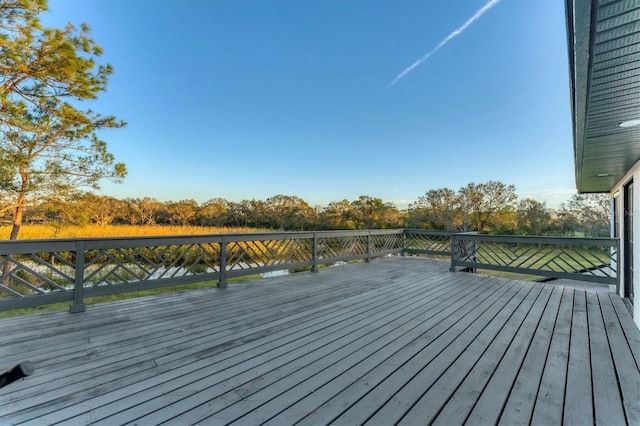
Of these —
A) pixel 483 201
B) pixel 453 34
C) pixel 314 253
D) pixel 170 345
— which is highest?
pixel 453 34

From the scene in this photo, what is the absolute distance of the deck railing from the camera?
10.4 ft

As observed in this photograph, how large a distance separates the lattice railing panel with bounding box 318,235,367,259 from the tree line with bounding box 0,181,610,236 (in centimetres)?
813

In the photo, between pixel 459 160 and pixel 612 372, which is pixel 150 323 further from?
pixel 459 160

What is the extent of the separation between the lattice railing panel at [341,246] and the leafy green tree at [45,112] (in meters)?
5.46

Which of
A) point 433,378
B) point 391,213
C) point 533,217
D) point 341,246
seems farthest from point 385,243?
point 533,217

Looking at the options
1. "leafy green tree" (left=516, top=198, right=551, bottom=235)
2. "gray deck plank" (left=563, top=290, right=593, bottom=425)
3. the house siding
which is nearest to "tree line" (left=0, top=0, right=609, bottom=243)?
"gray deck plank" (left=563, top=290, right=593, bottom=425)

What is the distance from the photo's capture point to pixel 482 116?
34.4 feet

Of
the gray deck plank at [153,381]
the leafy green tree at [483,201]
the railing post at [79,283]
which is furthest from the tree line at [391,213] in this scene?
the gray deck plank at [153,381]

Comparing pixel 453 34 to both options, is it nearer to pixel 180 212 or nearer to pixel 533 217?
pixel 533 217

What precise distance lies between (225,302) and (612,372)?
3.84m

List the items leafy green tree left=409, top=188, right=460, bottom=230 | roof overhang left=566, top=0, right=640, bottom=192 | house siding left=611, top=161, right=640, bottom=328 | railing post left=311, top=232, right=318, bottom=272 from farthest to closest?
leafy green tree left=409, top=188, right=460, bottom=230 < railing post left=311, top=232, right=318, bottom=272 < house siding left=611, top=161, right=640, bottom=328 < roof overhang left=566, top=0, right=640, bottom=192

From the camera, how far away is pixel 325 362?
2129 millimetres

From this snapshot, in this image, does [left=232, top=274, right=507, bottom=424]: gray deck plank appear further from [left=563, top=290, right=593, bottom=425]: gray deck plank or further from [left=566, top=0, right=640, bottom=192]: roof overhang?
[left=566, top=0, right=640, bottom=192]: roof overhang

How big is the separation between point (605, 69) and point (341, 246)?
19.2ft
